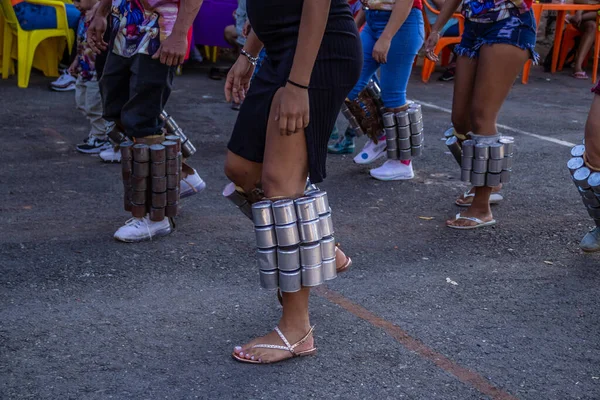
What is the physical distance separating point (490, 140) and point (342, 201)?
1.08 meters

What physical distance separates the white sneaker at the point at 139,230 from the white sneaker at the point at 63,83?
16.6ft

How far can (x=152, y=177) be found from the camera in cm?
423

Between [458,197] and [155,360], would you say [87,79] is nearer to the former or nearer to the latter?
[458,197]

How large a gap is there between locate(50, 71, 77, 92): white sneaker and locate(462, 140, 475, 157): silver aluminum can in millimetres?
5569

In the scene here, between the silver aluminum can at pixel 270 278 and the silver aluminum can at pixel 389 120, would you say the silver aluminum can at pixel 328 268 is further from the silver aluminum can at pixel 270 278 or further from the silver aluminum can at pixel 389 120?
the silver aluminum can at pixel 389 120

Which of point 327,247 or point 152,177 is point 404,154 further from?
point 327,247

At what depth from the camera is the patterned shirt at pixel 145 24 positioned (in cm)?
407

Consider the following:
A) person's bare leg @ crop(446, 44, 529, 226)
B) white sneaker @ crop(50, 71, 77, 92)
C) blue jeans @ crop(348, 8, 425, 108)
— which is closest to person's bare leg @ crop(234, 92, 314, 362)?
person's bare leg @ crop(446, 44, 529, 226)

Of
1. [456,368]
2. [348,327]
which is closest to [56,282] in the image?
[348,327]

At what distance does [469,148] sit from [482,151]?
83mm

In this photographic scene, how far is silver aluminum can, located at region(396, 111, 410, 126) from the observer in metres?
5.66

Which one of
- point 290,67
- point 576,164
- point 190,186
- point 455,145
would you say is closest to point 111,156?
point 190,186

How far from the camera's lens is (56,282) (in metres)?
3.74

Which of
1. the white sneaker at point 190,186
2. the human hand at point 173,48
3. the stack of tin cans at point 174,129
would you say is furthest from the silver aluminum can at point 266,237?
the white sneaker at point 190,186
